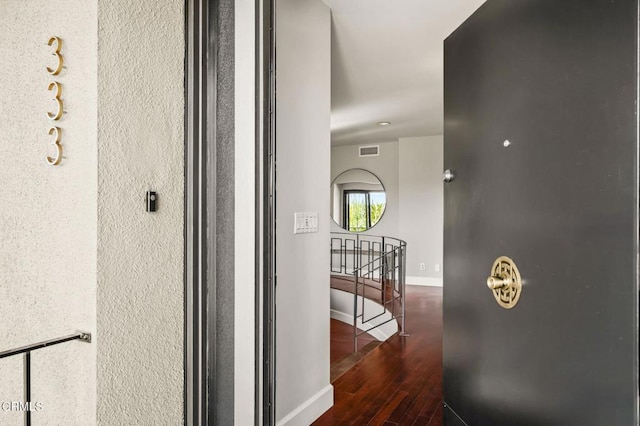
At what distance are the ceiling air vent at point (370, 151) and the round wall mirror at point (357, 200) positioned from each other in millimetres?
303

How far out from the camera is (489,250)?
123 centimetres

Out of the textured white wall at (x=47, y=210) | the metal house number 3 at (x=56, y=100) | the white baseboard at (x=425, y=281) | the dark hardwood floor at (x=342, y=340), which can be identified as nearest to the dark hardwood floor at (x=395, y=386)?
the dark hardwood floor at (x=342, y=340)

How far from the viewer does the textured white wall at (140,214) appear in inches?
50.8

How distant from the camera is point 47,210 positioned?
1.50m

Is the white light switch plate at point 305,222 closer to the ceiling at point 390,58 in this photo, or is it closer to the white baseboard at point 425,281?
the ceiling at point 390,58

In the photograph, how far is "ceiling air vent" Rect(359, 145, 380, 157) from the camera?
23.4 ft

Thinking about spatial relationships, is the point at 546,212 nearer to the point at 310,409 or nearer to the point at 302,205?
the point at 302,205

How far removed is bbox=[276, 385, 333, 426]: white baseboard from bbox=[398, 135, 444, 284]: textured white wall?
4585 mm

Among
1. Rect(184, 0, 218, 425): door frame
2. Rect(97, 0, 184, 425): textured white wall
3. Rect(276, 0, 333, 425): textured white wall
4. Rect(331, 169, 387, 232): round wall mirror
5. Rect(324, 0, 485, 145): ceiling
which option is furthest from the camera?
Rect(331, 169, 387, 232): round wall mirror

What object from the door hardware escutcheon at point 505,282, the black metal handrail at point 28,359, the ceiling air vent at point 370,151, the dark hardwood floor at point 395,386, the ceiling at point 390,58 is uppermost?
the ceiling at point 390,58

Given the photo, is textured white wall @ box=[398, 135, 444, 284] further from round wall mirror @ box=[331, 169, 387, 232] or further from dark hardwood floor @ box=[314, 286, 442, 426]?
dark hardwood floor @ box=[314, 286, 442, 426]

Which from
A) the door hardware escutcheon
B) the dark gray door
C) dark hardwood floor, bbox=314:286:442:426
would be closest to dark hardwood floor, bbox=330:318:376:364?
dark hardwood floor, bbox=314:286:442:426

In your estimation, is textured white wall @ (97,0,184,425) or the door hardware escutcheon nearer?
the door hardware escutcheon

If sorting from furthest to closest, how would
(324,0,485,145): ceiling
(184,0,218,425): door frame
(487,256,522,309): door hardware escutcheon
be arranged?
1. (324,0,485,145): ceiling
2. (184,0,218,425): door frame
3. (487,256,522,309): door hardware escutcheon
